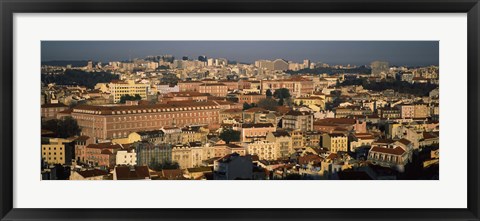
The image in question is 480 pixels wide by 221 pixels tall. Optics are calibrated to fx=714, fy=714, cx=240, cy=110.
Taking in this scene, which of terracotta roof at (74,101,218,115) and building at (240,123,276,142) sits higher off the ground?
terracotta roof at (74,101,218,115)

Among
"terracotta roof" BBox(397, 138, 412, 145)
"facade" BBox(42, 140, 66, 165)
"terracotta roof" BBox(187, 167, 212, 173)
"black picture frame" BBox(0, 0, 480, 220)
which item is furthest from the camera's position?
"terracotta roof" BBox(397, 138, 412, 145)

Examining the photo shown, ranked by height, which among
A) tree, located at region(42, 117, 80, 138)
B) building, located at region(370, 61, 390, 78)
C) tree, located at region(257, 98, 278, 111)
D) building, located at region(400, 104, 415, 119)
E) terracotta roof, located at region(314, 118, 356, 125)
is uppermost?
building, located at region(370, 61, 390, 78)

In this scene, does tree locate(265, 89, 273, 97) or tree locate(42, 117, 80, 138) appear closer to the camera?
tree locate(42, 117, 80, 138)

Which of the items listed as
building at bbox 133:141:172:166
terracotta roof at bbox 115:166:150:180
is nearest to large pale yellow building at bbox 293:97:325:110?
building at bbox 133:141:172:166

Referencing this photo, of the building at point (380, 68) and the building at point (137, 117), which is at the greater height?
the building at point (380, 68)

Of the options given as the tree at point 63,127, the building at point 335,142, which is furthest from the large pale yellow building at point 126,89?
the building at point 335,142

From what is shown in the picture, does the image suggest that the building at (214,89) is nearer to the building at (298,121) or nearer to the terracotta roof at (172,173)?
the building at (298,121)

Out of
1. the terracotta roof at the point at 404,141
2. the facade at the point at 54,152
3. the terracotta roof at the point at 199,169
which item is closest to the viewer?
the facade at the point at 54,152

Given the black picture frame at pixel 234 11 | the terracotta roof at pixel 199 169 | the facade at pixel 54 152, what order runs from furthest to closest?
the terracotta roof at pixel 199 169 < the facade at pixel 54 152 < the black picture frame at pixel 234 11

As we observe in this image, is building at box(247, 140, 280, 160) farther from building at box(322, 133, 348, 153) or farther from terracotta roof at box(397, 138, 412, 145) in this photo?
terracotta roof at box(397, 138, 412, 145)

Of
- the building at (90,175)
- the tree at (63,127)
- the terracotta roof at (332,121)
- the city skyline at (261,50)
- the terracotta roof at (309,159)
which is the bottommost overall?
the building at (90,175)
